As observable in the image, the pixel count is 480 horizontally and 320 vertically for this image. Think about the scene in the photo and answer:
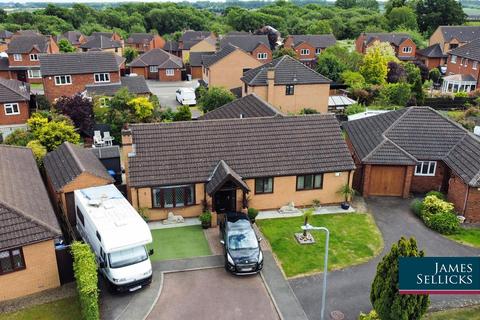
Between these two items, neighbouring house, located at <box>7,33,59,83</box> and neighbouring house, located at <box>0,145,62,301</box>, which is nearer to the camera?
neighbouring house, located at <box>0,145,62,301</box>

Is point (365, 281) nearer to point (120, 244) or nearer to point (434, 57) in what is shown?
point (120, 244)

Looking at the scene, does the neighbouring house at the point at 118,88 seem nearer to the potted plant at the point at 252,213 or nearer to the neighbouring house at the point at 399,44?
the potted plant at the point at 252,213

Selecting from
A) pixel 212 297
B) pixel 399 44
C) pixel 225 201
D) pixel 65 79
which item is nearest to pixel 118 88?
pixel 65 79

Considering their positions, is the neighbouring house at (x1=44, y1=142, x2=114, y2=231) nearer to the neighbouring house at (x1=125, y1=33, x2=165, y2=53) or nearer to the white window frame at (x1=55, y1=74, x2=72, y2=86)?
the white window frame at (x1=55, y1=74, x2=72, y2=86)

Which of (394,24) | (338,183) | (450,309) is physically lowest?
(450,309)

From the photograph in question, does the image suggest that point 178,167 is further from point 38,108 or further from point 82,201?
point 38,108

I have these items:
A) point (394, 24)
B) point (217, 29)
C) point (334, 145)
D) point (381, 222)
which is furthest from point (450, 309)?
point (217, 29)

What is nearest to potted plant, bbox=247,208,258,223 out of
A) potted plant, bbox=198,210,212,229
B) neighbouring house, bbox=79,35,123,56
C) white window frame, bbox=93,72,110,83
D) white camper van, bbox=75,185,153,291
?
potted plant, bbox=198,210,212,229
